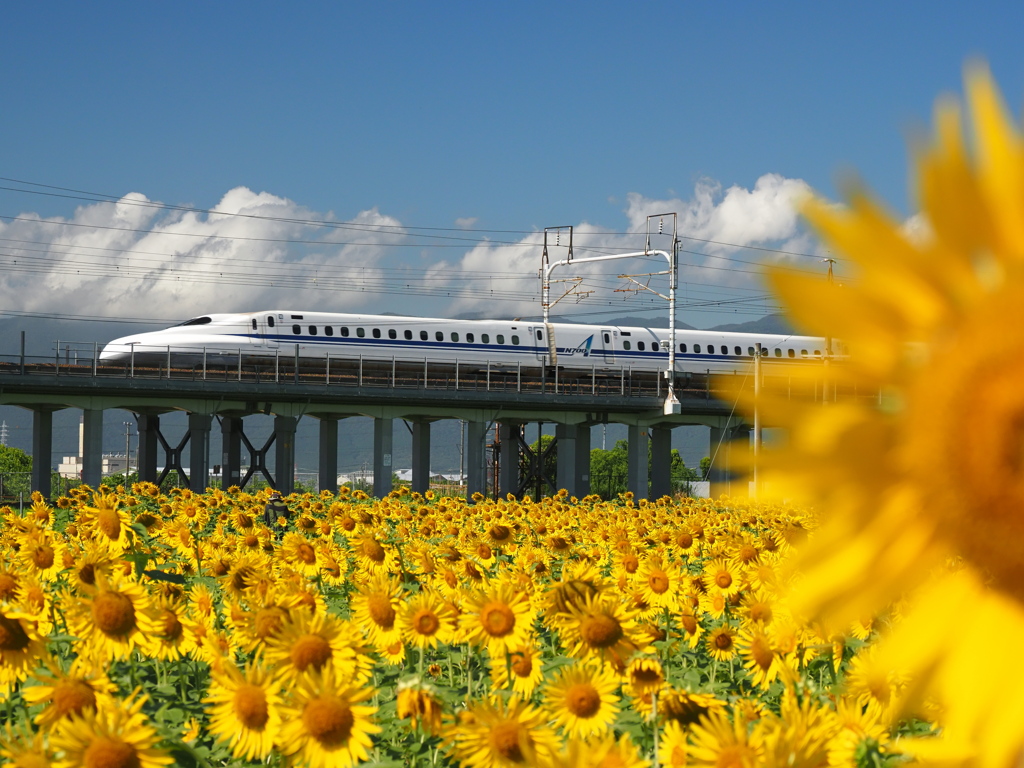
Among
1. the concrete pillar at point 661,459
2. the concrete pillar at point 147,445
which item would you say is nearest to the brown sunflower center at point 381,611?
the concrete pillar at point 147,445

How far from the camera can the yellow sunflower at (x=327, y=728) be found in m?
3.23

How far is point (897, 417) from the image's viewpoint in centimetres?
125

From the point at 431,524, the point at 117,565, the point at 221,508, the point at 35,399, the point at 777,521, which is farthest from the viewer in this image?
the point at 35,399

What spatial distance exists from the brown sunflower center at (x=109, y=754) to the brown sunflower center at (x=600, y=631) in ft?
5.12

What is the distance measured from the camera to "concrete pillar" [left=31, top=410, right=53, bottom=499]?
51750 mm

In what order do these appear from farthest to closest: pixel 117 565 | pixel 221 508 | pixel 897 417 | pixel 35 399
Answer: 1. pixel 35 399
2. pixel 221 508
3. pixel 117 565
4. pixel 897 417

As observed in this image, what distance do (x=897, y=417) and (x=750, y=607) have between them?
178 inches

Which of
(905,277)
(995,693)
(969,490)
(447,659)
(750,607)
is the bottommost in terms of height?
(447,659)

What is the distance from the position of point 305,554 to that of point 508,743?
436 centimetres

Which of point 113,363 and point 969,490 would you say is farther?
point 113,363

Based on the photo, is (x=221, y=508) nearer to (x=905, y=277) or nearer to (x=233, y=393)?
(x=905, y=277)

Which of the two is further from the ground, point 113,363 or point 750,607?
point 113,363

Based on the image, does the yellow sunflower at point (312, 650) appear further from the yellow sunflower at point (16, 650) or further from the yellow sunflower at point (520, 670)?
the yellow sunflower at point (16, 650)

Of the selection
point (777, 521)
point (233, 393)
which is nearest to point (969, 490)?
point (777, 521)
